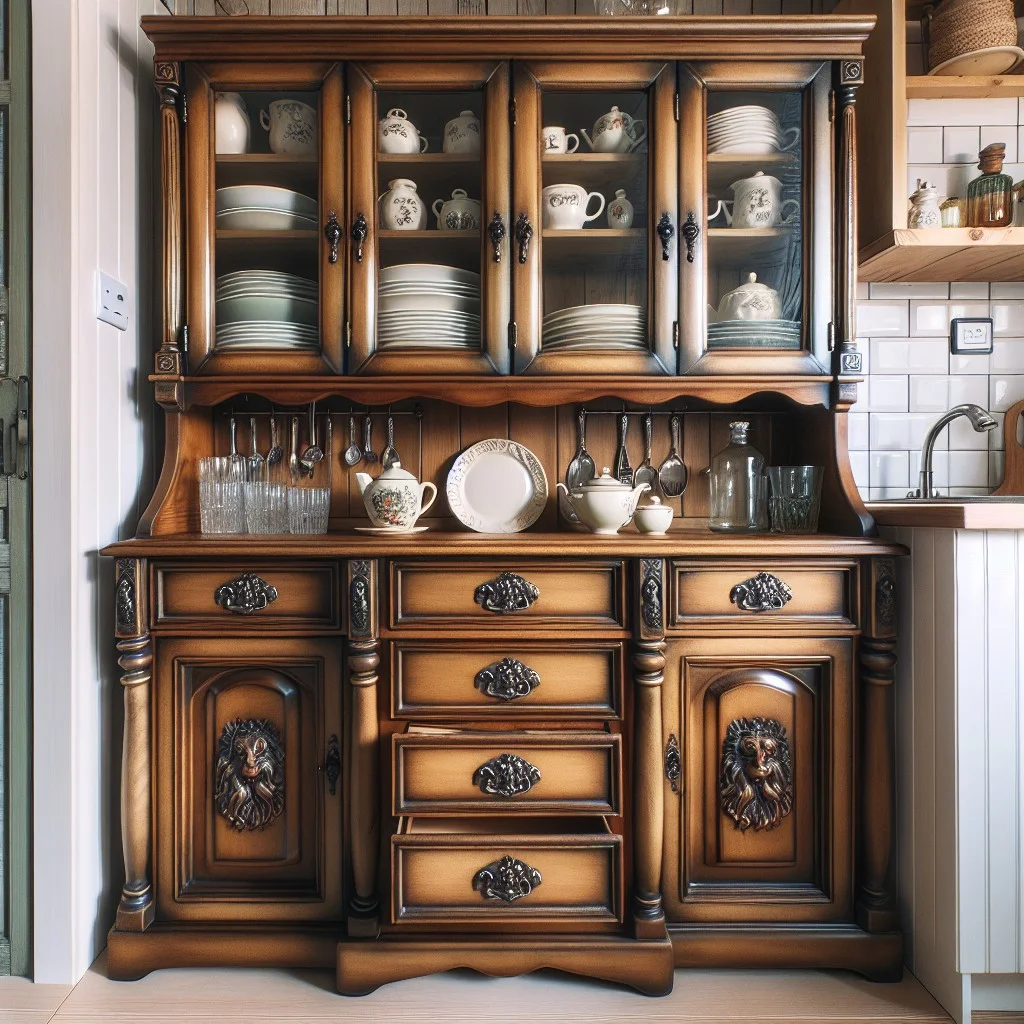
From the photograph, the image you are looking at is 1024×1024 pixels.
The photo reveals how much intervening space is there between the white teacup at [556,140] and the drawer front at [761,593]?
94 centimetres

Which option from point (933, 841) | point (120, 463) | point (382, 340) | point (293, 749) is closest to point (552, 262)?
point (382, 340)

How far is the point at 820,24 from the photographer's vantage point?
1.51 metres

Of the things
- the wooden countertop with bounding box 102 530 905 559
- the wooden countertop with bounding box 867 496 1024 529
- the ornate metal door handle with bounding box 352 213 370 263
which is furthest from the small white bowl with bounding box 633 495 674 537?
the ornate metal door handle with bounding box 352 213 370 263

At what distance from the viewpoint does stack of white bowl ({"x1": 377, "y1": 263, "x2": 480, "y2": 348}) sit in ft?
5.20

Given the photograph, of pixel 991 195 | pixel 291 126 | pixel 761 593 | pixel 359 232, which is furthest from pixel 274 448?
pixel 991 195

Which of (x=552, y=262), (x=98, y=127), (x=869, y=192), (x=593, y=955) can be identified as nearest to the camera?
(x=593, y=955)

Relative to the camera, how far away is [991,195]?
5.65 ft

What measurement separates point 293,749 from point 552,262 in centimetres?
116

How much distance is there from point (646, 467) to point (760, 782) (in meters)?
0.79

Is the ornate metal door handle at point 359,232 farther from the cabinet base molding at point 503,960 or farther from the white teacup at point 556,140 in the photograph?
the cabinet base molding at point 503,960

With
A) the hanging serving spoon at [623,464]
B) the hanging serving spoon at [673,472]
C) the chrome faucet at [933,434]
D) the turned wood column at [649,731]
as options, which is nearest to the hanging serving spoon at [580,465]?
the hanging serving spoon at [623,464]

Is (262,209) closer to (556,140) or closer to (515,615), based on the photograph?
(556,140)

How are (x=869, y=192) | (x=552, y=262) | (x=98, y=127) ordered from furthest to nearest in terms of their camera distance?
(x=869, y=192)
(x=552, y=262)
(x=98, y=127)

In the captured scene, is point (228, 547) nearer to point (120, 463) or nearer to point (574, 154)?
point (120, 463)
